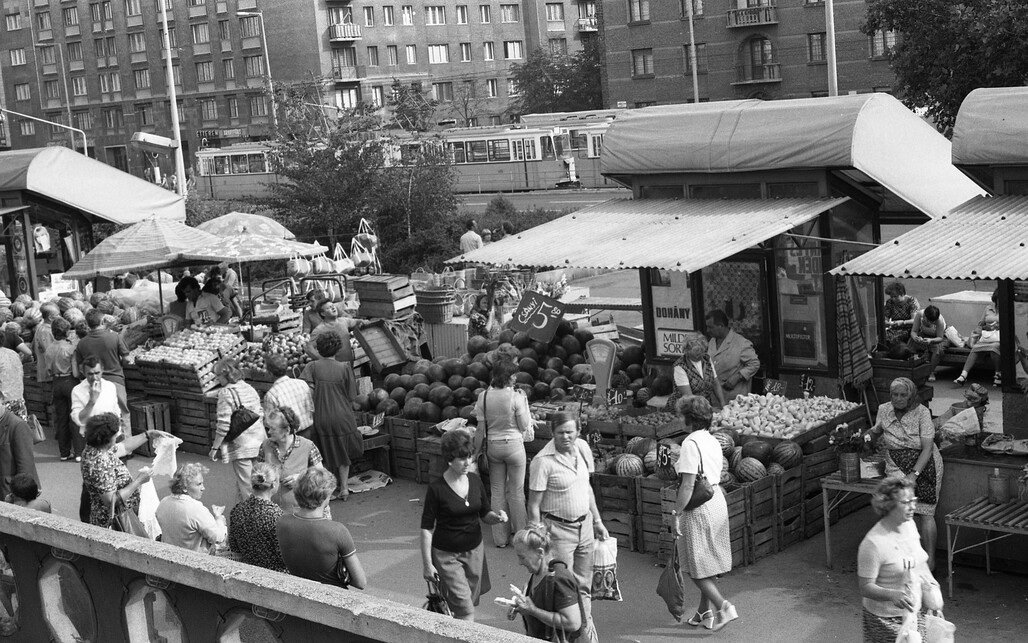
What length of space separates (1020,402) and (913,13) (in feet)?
70.8

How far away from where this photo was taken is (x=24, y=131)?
96812 millimetres

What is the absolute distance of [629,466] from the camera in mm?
10773

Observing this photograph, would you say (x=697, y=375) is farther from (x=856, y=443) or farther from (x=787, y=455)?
(x=856, y=443)

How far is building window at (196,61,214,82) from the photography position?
8244cm

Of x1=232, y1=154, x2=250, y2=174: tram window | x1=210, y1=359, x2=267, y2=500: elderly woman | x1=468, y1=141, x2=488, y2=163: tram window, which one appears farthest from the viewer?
x1=232, y1=154, x2=250, y2=174: tram window

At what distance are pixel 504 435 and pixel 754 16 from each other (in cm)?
5095

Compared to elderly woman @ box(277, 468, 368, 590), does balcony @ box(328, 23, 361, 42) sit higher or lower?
higher

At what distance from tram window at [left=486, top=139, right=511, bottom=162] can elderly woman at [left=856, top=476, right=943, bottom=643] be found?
45364mm

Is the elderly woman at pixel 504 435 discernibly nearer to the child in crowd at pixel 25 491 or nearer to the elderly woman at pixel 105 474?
the elderly woman at pixel 105 474

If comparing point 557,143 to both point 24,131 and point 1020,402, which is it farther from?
point 24,131

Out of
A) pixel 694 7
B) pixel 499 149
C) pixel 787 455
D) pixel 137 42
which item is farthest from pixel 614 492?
pixel 137 42

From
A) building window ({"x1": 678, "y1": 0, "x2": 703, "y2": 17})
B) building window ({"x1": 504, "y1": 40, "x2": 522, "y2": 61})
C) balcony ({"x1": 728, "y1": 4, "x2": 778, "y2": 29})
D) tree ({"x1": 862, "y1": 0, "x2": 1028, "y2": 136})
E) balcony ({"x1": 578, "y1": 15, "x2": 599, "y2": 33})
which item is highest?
balcony ({"x1": 578, "y1": 15, "x2": 599, "y2": 33})

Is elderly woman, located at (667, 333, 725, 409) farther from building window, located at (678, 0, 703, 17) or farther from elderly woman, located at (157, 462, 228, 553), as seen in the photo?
building window, located at (678, 0, 703, 17)

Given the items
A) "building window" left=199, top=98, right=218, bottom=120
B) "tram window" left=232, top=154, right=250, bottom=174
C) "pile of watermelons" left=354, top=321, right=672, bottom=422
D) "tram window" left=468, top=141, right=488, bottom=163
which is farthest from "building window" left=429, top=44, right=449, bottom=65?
"pile of watermelons" left=354, top=321, right=672, bottom=422
